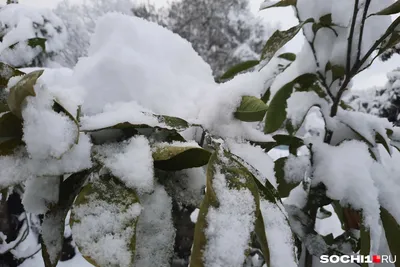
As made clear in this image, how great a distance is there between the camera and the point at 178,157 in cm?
31

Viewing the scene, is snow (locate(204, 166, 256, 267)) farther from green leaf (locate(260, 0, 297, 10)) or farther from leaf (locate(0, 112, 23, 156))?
green leaf (locate(260, 0, 297, 10))

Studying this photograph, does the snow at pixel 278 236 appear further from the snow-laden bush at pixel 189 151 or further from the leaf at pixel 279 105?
the leaf at pixel 279 105

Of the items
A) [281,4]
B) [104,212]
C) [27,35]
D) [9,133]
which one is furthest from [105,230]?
[27,35]

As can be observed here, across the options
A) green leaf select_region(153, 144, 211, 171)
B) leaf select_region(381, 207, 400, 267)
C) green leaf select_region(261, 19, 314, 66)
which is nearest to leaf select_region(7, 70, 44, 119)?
green leaf select_region(153, 144, 211, 171)

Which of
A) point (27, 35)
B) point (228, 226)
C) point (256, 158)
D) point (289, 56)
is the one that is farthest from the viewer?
point (27, 35)

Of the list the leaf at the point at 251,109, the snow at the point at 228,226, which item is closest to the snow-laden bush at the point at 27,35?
the leaf at the point at 251,109

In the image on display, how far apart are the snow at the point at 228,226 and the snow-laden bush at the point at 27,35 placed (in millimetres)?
704

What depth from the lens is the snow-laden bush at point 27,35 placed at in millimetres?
927

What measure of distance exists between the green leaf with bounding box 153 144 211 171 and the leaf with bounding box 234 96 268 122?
0.10m

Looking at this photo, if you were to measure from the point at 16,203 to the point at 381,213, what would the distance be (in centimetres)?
97

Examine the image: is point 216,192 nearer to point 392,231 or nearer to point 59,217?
point 59,217

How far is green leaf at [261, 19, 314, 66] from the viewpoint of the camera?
0.52 metres

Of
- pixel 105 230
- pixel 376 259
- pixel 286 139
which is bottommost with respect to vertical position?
pixel 376 259

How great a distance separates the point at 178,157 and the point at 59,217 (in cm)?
12
